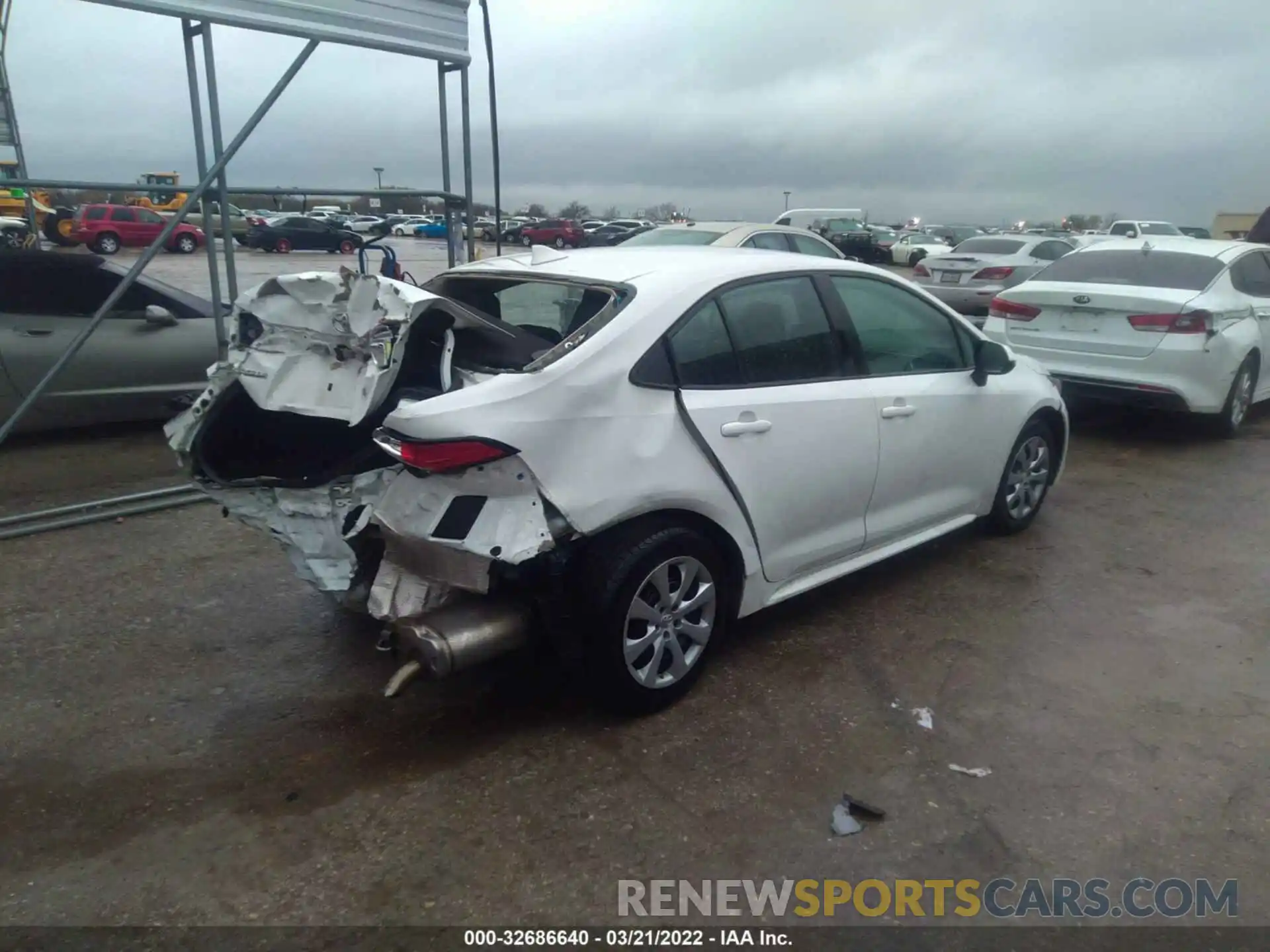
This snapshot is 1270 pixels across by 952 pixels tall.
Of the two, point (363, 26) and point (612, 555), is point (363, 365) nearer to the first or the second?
point (612, 555)

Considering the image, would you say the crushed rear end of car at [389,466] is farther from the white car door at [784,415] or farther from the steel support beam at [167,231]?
the steel support beam at [167,231]

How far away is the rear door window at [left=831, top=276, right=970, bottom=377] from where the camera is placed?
162 inches

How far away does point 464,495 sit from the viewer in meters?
2.95

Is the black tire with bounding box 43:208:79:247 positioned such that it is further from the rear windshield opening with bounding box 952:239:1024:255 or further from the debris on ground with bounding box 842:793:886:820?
the rear windshield opening with bounding box 952:239:1024:255

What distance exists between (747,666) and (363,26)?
14.1 feet

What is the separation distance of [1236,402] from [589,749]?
6.82 meters

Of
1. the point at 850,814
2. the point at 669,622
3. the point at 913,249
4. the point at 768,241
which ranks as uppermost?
the point at 768,241

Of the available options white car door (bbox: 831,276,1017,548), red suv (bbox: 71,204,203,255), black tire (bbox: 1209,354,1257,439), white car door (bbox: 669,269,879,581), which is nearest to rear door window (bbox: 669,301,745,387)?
white car door (bbox: 669,269,879,581)

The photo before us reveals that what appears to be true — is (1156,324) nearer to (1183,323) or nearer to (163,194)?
(1183,323)

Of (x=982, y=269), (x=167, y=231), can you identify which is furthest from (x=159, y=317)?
(x=982, y=269)

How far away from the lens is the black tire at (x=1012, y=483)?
5.00 metres

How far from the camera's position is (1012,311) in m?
8.00

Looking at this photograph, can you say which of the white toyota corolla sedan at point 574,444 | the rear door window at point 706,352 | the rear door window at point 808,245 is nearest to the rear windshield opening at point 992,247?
the rear door window at point 808,245

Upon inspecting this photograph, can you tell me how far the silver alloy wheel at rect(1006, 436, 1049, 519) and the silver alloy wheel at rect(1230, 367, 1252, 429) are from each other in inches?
128
